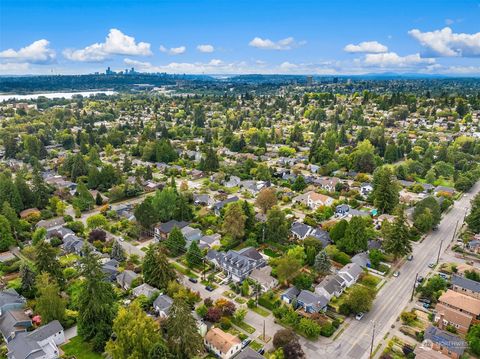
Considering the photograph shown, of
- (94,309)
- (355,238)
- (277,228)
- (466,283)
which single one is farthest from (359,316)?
(94,309)

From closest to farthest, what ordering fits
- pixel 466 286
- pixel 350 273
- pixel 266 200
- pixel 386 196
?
pixel 466 286
pixel 350 273
pixel 266 200
pixel 386 196

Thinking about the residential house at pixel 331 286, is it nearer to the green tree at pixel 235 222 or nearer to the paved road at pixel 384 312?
the paved road at pixel 384 312

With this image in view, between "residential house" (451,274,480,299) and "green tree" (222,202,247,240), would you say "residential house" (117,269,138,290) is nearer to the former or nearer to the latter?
"green tree" (222,202,247,240)

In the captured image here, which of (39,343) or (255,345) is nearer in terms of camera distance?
(39,343)

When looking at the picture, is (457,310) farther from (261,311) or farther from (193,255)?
(193,255)

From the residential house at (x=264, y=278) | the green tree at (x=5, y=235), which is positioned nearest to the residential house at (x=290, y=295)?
the residential house at (x=264, y=278)

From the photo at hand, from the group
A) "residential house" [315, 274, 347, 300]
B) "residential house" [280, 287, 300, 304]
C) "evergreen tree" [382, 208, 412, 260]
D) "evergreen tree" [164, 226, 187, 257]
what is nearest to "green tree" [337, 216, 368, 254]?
"evergreen tree" [382, 208, 412, 260]
